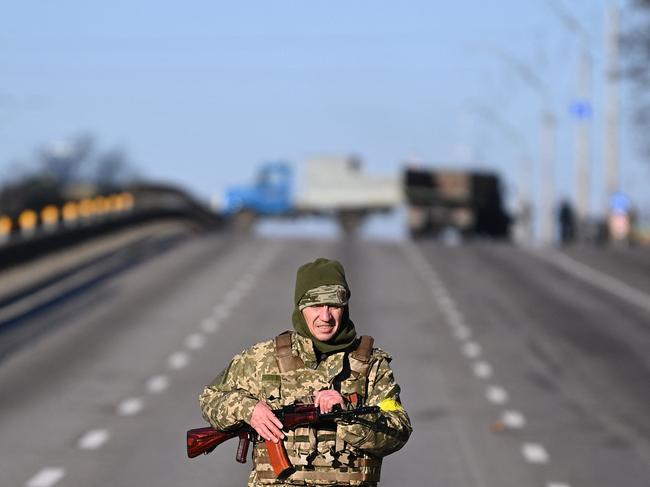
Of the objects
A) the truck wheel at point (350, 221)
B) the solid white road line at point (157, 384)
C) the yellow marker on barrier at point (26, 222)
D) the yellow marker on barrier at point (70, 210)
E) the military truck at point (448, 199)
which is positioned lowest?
the truck wheel at point (350, 221)

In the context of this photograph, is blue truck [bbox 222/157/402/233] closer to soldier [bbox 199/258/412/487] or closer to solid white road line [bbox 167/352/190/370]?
solid white road line [bbox 167/352/190/370]

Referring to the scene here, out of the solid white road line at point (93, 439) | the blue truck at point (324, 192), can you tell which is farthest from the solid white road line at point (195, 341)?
the blue truck at point (324, 192)

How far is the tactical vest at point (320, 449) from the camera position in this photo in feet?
23.7

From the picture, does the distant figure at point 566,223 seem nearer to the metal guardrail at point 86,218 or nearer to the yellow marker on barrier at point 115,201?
the metal guardrail at point 86,218

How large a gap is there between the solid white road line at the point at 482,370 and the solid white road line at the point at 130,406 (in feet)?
17.1

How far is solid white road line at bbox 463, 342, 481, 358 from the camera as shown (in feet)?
91.7

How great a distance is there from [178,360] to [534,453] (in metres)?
9.80

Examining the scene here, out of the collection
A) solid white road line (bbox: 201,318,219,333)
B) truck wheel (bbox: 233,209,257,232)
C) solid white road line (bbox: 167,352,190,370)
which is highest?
solid white road line (bbox: 167,352,190,370)

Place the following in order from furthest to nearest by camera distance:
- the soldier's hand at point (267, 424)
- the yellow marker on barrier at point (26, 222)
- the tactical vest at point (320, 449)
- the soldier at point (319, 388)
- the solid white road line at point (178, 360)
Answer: the yellow marker on barrier at point (26, 222) → the solid white road line at point (178, 360) → the tactical vest at point (320, 449) → the soldier at point (319, 388) → the soldier's hand at point (267, 424)

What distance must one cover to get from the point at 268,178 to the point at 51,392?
59883 mm

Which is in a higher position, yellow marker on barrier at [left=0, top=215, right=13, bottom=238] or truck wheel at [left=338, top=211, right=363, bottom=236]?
yellow marker on barrier at [left=0, top=215, right=13, bottom=238]

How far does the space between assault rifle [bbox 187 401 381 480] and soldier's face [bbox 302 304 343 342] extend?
285 mm

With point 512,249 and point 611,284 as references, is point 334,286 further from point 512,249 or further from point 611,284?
point 512,249

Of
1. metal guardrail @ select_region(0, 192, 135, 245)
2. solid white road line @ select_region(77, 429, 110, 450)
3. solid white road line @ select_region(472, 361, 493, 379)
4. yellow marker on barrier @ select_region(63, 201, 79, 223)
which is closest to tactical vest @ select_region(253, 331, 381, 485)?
solid white road line @ select_region(77, 429, 110, 450)
